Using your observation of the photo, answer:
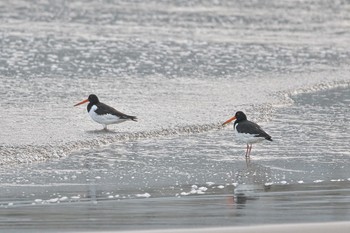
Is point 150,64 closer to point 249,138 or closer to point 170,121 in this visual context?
point 170,121

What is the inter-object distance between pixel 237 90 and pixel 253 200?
26.2ft

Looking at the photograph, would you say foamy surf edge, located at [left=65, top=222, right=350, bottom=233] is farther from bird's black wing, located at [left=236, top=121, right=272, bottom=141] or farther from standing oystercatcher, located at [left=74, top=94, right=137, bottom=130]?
standing oystercatcher, located at [left=74, top=94, right=137, bottom=130]

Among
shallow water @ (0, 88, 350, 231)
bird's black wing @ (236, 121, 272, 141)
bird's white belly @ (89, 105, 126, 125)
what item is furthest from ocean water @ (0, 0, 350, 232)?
bird's black wing @ (236, 121, 272, 141)

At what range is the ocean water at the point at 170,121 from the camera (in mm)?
9102

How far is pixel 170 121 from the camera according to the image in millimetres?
14273

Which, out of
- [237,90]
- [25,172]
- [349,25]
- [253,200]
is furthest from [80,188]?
[349,25]

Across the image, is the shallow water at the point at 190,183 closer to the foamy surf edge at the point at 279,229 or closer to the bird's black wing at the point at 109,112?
the foamy surf edge at the point at 279,229

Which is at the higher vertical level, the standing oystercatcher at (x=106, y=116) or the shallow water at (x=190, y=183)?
the standing oystercatcher at (x=106, y=116)

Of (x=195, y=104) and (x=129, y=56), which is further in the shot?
(x=129, y=56)

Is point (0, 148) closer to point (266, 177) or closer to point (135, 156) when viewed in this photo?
point (135, 156)

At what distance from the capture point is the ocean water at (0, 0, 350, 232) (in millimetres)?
9102

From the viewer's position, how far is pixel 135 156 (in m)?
12.0

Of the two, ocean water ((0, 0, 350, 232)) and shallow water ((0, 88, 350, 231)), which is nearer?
shallow water ((0, 88, 350, 231))

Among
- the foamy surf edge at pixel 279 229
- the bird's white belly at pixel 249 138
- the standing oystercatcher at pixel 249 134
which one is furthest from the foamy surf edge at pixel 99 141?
the foamy surf edge at pixel 279 229
